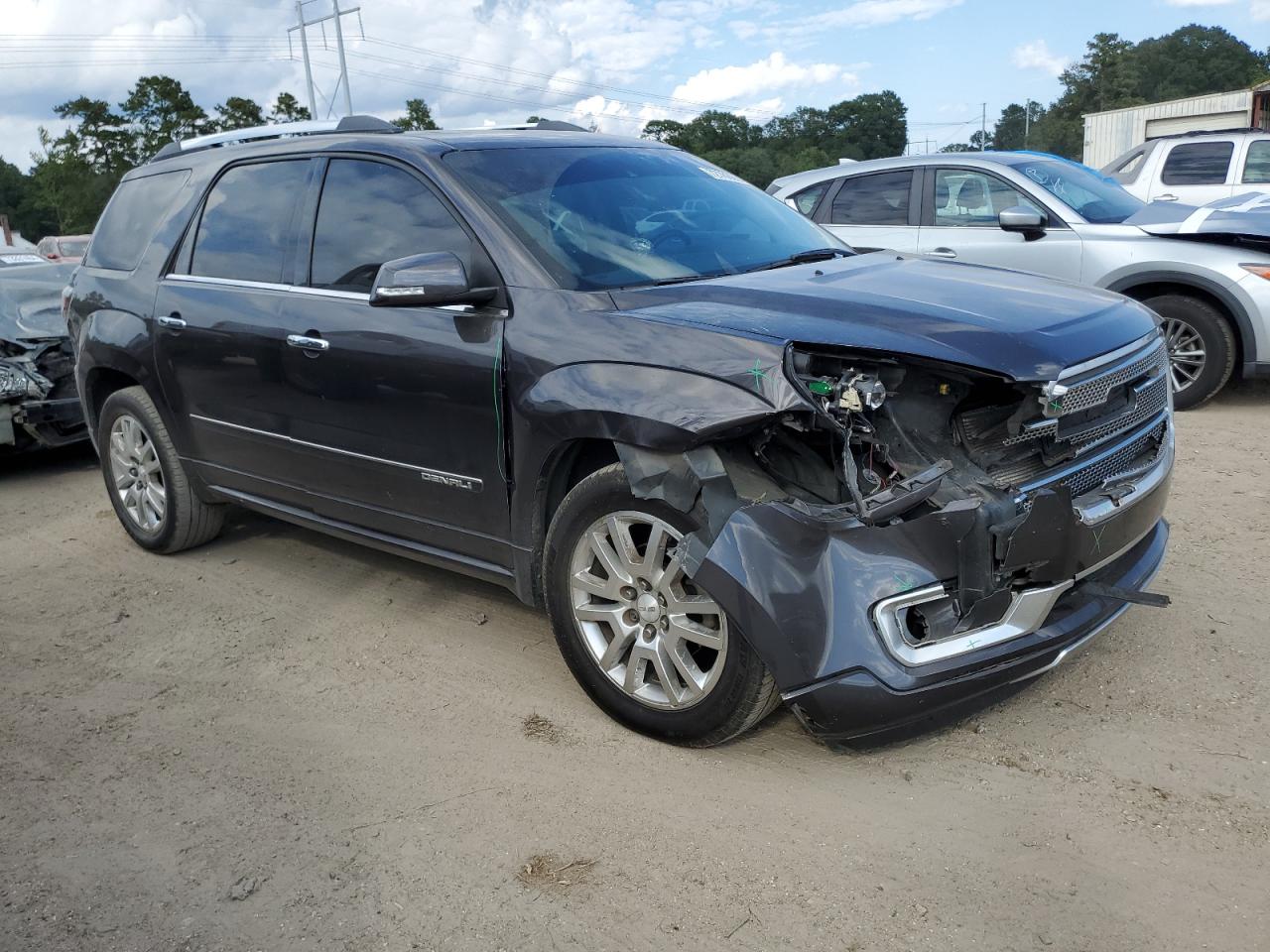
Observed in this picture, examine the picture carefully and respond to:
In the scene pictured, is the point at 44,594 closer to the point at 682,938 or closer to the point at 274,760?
the point at 274,760

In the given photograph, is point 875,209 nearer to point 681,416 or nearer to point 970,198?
point 970,198

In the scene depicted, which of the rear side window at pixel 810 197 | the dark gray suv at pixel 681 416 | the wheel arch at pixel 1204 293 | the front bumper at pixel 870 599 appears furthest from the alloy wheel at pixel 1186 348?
the front bumper at pixel 870 599

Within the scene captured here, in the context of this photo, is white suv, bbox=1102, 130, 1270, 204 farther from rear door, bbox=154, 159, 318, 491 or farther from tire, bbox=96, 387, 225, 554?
tire, bbox=96, 387, 225, 554

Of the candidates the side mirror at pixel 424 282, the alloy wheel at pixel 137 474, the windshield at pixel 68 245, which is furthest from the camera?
the windshield at pixel 68 245

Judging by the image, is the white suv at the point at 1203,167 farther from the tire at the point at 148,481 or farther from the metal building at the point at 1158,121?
the metal building at the point at 1158,121

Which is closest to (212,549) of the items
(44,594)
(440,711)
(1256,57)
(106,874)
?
(44,594)

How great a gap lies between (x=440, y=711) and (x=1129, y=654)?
94.4 inches

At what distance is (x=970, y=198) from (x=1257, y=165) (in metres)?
4.05

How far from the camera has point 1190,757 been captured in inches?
123

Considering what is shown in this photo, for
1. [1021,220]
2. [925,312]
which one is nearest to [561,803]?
[925,312]

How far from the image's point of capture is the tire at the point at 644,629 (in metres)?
3.10

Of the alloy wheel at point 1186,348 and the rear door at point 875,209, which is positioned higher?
the rear door at point 875,209

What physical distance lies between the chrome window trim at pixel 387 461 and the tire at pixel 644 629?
1.45 ft

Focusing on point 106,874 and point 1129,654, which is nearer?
point 106,874
